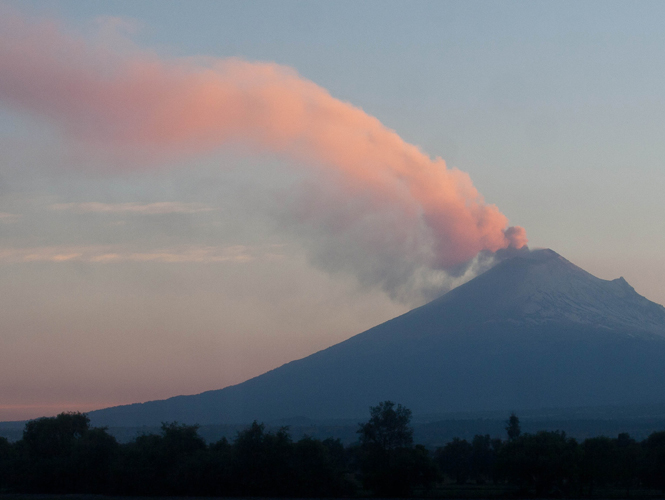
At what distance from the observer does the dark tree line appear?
201 ft

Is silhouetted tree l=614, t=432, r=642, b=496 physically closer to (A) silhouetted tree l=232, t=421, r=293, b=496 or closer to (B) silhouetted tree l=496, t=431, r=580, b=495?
(B) silhouetted tree l=496, t=431, r=580, b=495

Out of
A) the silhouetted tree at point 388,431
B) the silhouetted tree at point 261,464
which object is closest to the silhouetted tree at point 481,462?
the silhouetted tree at point 388,431

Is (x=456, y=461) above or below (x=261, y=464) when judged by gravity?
below

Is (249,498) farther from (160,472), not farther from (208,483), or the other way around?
(160,472)

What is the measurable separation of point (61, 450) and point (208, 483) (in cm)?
1691

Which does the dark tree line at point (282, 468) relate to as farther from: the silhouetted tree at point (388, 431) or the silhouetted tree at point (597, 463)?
the silhouetted tree at point (388, 431)

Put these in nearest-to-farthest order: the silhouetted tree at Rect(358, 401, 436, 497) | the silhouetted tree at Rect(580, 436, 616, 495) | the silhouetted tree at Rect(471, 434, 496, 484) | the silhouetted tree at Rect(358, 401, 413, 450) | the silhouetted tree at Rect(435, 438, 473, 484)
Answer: the silhouetted tree at Rect(358, 401, 436, 497), the silhouetted tree at Rect(580, 436, 616, 495), the silhouetted tree at Rect(358, 401, 413, 450), the silhouetted tree at Rect(471, 434, 496, 484), the silhouetted tree at Rect(435, 438, 473, 484)

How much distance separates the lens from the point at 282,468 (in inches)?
2406

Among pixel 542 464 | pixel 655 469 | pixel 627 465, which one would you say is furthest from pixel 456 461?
pixel 655 469

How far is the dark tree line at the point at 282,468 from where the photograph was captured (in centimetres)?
6116

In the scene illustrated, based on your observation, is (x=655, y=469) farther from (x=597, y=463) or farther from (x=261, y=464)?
(x=261, y=464)

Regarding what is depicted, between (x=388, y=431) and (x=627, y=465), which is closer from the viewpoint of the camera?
(x=627, y=465)

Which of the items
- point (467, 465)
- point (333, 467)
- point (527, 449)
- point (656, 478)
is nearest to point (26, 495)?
point (333, 467)

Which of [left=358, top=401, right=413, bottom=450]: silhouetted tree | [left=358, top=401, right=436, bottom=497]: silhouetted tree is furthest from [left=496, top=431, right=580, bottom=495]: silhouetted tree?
[left=358, top=401, right=413, bottom=450]: silhouetted tree
